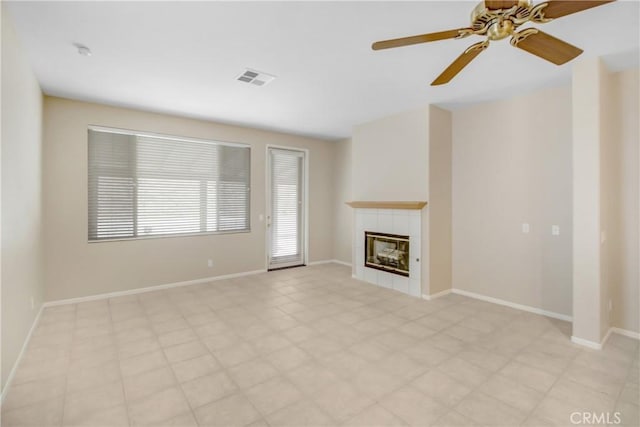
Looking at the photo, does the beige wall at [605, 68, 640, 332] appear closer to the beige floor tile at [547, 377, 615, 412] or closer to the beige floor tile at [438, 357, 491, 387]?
the beige floor tile at [547, 377, 615, 412]

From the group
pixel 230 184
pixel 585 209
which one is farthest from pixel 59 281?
pixel 585 209

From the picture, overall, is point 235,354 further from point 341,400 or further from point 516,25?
point 516,25

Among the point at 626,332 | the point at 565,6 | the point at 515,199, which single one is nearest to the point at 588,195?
the point at 515,199

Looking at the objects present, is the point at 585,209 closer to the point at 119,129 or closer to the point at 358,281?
the point at 358,281

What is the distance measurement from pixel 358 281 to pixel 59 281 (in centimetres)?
416

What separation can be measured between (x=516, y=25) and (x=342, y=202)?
496 cm

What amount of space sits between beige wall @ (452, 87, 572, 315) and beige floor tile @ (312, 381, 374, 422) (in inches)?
110

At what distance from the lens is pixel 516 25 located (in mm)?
1684

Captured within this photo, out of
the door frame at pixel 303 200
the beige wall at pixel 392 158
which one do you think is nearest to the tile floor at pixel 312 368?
the beige wall at pixel 392 158

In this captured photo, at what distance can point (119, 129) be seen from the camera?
4.31 metres

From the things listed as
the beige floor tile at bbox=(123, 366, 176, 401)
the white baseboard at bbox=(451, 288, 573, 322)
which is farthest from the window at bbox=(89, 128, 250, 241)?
the white baseboard at bbox=(451, 288, 573, 322)

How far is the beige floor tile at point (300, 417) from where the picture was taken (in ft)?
6.03

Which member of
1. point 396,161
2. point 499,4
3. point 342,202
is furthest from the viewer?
point 342,202

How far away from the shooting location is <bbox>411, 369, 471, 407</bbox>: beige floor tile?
2.07 m
